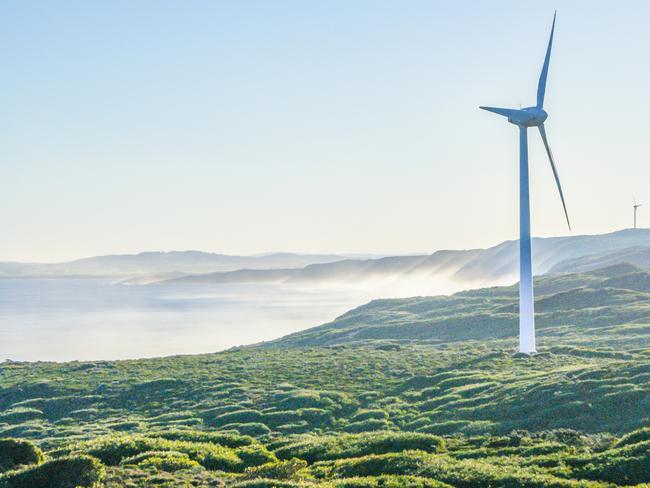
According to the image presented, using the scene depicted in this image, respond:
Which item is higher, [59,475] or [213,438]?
[59,475]

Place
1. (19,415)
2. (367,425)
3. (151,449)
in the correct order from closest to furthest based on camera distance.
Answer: (151,449)
(367,425)
(19,415)

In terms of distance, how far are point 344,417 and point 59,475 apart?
91.4 feet

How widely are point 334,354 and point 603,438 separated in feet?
193

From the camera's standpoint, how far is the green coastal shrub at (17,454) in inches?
Answer: 922

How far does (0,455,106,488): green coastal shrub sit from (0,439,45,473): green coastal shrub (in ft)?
6.26

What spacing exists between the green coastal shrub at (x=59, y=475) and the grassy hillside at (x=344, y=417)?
49 mm

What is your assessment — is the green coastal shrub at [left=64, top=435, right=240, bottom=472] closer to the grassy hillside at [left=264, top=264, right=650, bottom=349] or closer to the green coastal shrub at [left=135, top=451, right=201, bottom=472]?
the green coastal shrub at [left=135, top=451, right=201, bottom=472]

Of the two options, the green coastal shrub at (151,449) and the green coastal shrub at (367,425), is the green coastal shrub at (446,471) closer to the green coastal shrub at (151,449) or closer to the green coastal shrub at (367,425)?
the green coastal shrub at (151,449)

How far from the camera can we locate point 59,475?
69.9 ft

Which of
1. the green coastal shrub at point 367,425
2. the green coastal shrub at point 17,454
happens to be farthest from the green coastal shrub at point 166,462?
the green coastal shrub at point 367,425

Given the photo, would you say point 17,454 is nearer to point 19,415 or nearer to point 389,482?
point 389,482

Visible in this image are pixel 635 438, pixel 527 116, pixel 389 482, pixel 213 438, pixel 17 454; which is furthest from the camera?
pixel 527 116

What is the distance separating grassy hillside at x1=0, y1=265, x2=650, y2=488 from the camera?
22.2m

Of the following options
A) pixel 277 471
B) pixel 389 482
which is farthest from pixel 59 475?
pixel 389 482
